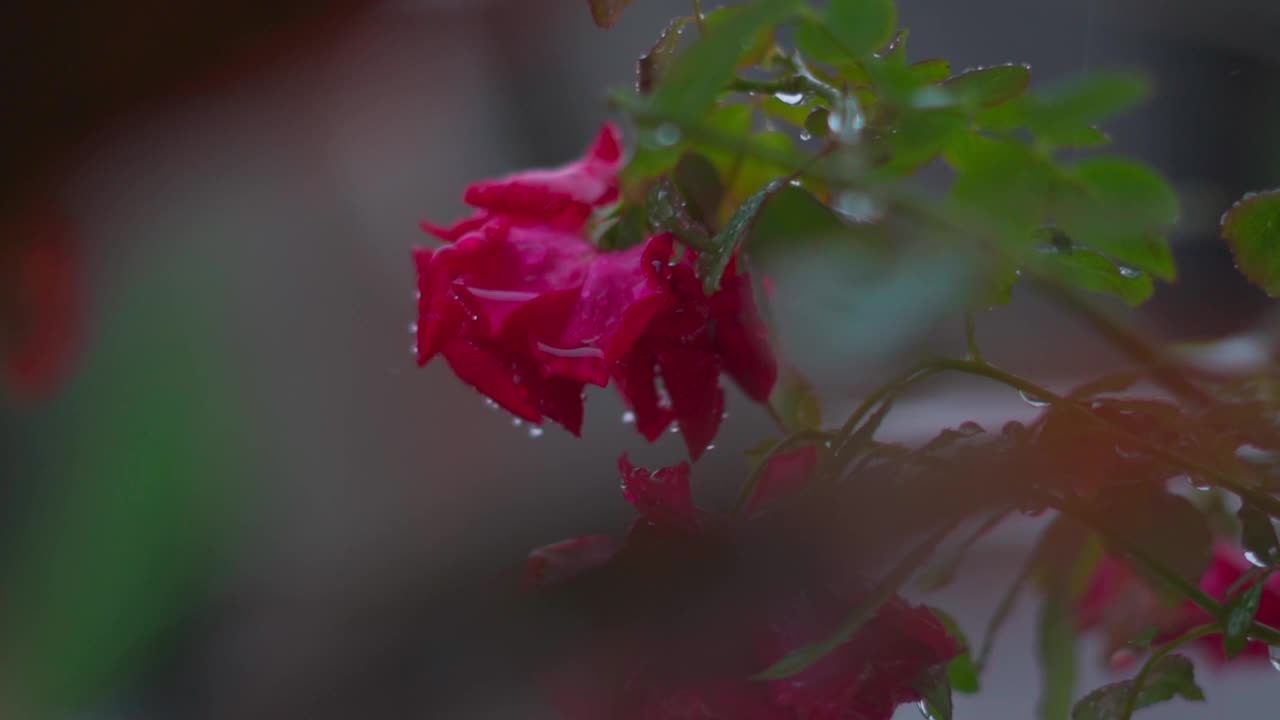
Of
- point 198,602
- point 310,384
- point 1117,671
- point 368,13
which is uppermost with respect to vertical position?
point 368,13

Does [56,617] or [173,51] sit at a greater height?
[173,51]

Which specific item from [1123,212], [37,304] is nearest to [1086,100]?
[1123,212]

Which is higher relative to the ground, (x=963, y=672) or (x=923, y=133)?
(x=923, y=133)

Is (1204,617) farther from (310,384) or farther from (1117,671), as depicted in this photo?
(310,384)

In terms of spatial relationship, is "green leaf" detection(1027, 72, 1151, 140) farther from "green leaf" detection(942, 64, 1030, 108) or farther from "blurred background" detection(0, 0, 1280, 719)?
"blurred background" detection(0, 0, 1280, 719)

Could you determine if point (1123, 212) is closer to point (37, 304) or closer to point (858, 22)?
point (858, 22)

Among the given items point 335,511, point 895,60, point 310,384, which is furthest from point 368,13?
point 895,60

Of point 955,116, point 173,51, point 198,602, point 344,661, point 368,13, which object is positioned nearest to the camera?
point 955,116
